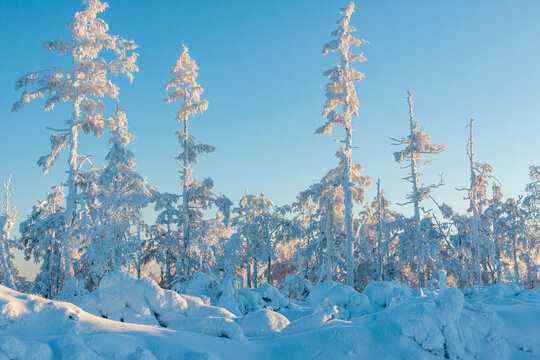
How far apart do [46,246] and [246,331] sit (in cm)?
1852

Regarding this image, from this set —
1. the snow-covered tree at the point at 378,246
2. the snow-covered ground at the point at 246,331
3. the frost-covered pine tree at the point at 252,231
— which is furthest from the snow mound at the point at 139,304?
the frost-covered pine tree at the point at 252,231

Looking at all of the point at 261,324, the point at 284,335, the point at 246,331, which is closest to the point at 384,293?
the point at 261,324

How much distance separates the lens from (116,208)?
18.8m

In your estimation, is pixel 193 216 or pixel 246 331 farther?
pixel 193 216

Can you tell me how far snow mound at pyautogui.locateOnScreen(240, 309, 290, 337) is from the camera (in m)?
8.19

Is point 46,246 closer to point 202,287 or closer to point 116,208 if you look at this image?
point 116,208

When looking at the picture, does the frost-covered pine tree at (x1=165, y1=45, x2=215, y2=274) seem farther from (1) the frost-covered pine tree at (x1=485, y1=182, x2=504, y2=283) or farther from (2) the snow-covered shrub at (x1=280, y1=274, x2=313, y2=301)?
(1) the frost-covered pine tree at (x1=485, y1=182, x2=504, y2=283)

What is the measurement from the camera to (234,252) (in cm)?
2570

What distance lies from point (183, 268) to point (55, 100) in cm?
1057

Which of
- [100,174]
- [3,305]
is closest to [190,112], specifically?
[100,174]

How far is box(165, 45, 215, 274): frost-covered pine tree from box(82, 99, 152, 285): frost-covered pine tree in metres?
2.85

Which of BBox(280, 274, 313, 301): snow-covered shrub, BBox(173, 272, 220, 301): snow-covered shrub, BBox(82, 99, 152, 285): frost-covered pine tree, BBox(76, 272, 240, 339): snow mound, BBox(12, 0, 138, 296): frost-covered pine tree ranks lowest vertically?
BBox(280, 274, 313, 301): snow-covered shrub

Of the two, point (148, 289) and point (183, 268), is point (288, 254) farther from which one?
point (148, 289)

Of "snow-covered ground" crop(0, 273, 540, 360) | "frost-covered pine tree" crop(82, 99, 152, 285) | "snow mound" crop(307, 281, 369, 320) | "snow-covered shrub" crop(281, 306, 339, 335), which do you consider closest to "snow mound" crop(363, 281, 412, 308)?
"snow mound" crop(307, 281, 369, 320)
